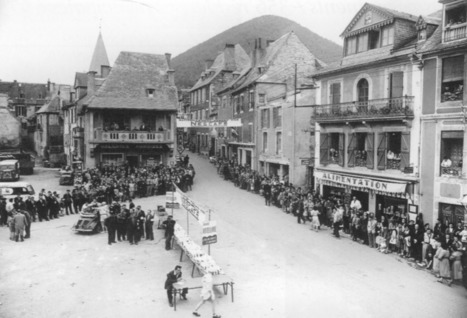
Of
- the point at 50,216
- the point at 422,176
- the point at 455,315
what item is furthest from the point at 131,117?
the point at 455,315

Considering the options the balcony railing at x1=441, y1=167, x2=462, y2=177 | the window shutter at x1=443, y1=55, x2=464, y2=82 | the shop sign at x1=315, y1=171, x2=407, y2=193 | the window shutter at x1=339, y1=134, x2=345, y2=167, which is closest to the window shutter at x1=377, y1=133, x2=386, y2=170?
the shop sign at x1=315, y1=171, x2=407, y2=193

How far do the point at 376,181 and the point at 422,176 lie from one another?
259 cm

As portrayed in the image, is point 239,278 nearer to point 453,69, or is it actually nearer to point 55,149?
point 453,69

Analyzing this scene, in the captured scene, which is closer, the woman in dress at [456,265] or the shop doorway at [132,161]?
the woman in dress at [456,265]

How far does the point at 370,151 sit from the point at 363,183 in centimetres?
192

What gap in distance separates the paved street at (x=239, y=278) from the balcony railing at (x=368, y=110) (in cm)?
721

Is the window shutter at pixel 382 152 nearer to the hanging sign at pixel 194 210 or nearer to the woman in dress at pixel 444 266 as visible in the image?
the woman in dress at pixel 444 266

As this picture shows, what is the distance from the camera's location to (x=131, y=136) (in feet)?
121

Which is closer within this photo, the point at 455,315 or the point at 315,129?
the point at 455,315

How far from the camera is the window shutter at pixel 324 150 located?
2775cm

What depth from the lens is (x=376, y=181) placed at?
2292 cm

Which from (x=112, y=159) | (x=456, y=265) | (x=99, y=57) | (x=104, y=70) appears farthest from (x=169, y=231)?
(x=99, y=57)

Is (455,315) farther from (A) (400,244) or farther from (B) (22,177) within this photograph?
(B) (22,177)

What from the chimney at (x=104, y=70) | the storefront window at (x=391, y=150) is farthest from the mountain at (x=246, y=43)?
the storefront window at (x=391, y=150)
